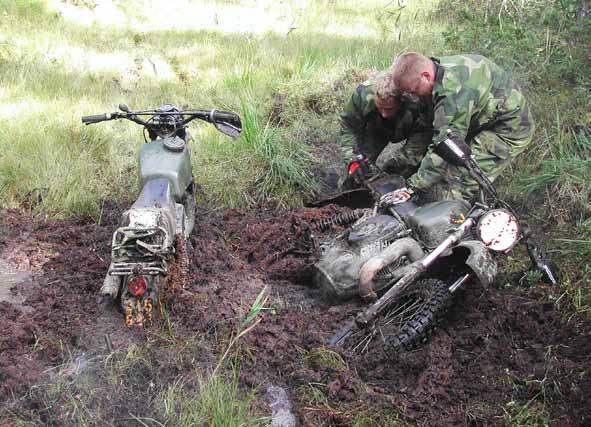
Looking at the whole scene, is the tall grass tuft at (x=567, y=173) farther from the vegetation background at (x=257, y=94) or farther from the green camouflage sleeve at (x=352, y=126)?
the green camouflage sleeve at (x=352, y=126)

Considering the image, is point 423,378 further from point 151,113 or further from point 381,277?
point 151,113

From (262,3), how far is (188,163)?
6.98 meters

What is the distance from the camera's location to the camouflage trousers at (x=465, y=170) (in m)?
4.87

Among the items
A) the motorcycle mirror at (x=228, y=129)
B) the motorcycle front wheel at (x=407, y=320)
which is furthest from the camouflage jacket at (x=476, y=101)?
the motorcycle mirror at (x=228, y=129)

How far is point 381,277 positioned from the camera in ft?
13.1

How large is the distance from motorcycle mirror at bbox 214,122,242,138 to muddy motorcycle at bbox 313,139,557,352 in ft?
3.13

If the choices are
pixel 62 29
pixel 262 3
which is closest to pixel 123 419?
pixel 62 29

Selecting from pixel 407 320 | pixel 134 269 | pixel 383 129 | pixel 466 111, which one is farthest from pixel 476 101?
pixel 134 269

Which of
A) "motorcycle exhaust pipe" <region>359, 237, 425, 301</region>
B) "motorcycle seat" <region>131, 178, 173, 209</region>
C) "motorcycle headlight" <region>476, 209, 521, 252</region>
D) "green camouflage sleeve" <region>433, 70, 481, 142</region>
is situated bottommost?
"motorcycle exhaust pipe" <region>359, 237, 425, 301</region>

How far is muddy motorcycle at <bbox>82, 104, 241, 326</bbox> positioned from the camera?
344cm

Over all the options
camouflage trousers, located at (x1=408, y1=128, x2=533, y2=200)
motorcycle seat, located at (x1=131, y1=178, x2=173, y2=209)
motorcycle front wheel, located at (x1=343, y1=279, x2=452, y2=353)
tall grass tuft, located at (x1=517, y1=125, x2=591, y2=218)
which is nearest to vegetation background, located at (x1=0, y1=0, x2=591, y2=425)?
tall grass tuft, located at (x1=517, y1=125, x2=591, y2=218)

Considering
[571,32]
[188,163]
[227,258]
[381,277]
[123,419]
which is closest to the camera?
[123,419]

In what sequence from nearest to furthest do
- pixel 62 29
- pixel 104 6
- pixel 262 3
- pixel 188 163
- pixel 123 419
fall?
pixel 123 419 < pixel 188 163 < pixel 62 29 < pixel 104 6 < pixel 262 3

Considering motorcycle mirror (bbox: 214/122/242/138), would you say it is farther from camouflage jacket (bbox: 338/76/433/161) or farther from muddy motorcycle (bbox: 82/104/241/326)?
camouflage jacket (bbox: 338/76/433/161)
